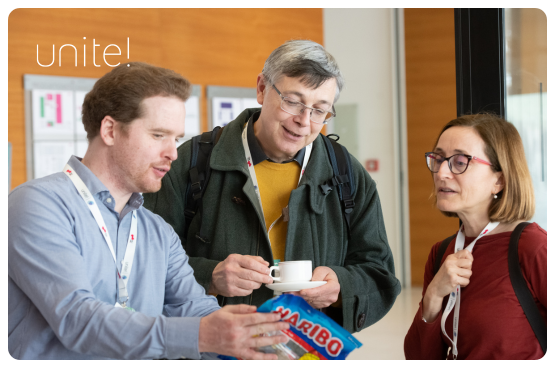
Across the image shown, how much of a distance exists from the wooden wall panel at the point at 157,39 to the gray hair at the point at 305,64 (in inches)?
156

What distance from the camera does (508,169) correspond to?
1.83 meters

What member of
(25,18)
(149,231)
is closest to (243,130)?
(149,231)

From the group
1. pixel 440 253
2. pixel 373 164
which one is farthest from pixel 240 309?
pixel 373 164

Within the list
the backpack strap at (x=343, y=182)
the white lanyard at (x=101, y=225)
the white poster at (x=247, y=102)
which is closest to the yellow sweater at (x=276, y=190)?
the backpack strap at (x=343, y=182)

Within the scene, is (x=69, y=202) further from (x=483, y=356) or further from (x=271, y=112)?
(x=483, y=356)

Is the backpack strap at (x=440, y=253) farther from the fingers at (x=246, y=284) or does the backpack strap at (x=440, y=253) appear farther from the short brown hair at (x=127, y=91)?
the short brown hair at (x=127, y=91)

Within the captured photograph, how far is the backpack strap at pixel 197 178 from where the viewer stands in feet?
6.86

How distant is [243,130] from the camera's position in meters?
2.26

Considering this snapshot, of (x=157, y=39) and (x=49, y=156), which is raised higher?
(x=157, y=39)

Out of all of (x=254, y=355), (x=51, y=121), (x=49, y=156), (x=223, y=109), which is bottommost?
(x=254, y=355)

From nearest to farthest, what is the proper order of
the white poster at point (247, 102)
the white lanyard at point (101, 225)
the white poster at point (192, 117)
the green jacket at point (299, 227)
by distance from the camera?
the white lanyard at point (101, 225) → the green jacket at point (299, 227) → the white poster at point (192, 117) → the white poster at point (247, 102)

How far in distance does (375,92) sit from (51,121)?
4.23m

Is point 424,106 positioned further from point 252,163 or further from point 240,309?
point 240,309

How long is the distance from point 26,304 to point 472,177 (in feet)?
4.54
